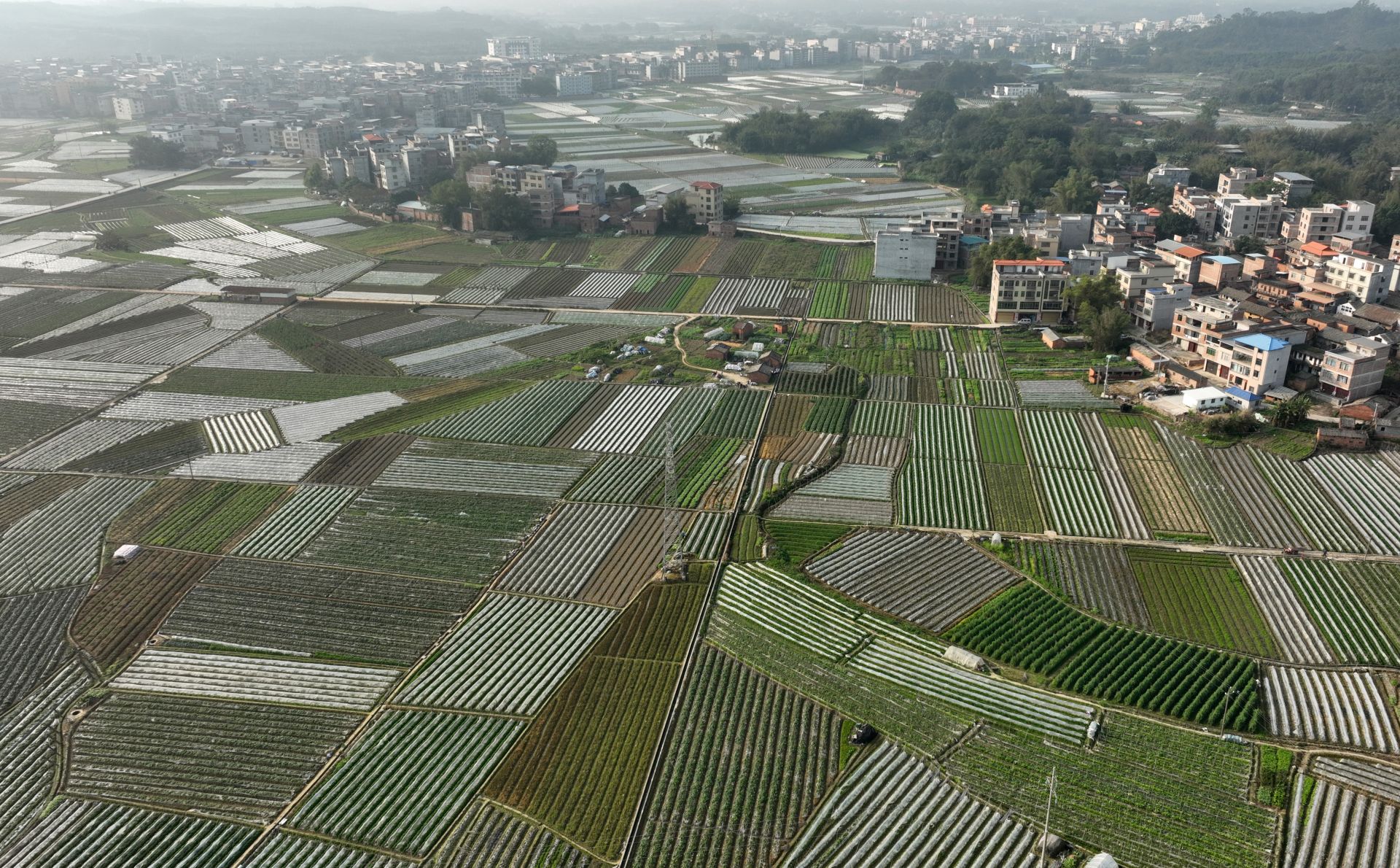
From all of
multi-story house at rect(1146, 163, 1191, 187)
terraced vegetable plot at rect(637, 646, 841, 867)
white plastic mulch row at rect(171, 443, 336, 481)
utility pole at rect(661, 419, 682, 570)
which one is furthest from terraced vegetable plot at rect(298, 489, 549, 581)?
multi-story house at rect(1146, 163, 1191, 187)

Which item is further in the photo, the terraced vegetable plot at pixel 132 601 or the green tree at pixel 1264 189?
the green tree at pixel 1264 189

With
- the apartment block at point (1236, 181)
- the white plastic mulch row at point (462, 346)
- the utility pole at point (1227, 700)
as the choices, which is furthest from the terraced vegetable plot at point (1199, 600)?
the apartment block at point (1236, 181)

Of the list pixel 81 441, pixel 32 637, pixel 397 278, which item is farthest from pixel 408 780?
pixel 397 278

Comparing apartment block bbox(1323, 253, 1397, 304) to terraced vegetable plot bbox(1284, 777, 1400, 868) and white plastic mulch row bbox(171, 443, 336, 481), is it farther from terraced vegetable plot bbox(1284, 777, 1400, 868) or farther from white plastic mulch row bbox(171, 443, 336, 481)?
white plastic mulch row bbox(171, 443, 336, 481)

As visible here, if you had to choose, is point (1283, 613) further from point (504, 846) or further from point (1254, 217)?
point (1254, 217)

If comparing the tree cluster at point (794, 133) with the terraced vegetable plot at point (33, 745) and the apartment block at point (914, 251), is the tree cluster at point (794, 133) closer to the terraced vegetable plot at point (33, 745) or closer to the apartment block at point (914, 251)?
the apartment block at point (914, 251)

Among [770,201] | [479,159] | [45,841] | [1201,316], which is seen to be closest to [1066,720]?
[45,841]
